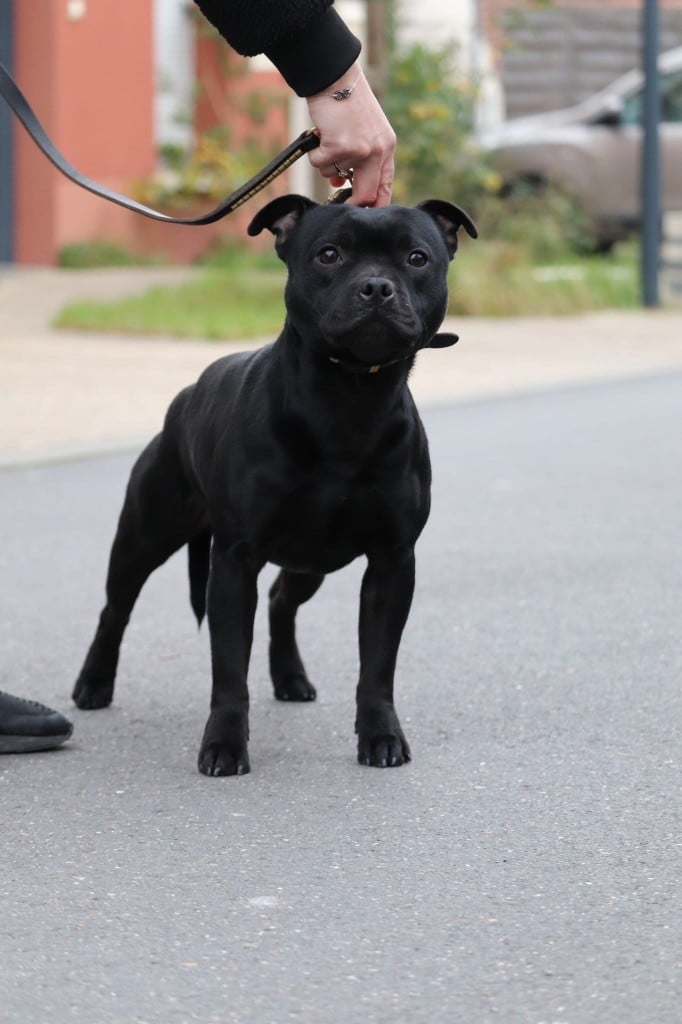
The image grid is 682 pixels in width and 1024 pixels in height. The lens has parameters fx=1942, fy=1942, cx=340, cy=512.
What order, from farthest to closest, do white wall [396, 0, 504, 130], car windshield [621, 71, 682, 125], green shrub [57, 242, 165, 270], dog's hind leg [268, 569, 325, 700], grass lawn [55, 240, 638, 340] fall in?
car windshield [621, 71, 682, 125]
white wall [396, 0, 504, 130]
green shrub [57, 242, 165, 270]
grass lawn [55, 240, 638, 340]
dog's hind leg [268, 569, 325, 700]

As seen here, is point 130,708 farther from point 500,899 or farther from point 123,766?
point 500,899

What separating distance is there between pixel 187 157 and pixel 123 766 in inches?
628

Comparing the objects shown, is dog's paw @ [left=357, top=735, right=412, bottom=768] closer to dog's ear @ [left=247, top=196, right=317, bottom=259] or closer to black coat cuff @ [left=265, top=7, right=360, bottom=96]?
dog's ear @ [left=247, top=196, right=317, bottom=259]

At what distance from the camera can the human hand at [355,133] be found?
147 inches

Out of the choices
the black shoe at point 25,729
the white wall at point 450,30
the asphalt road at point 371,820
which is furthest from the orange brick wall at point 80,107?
the black shoe at point 25,729

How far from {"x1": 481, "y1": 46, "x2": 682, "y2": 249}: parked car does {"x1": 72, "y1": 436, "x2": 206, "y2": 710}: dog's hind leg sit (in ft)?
50.2

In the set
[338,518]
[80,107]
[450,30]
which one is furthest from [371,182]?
[450,30]

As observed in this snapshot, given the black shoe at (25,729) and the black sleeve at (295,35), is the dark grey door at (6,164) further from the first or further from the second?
the black sleeve at (295,35)

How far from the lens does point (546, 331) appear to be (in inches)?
586

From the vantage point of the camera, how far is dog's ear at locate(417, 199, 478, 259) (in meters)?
3.91

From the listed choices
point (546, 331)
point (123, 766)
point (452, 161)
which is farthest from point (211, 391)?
point (452, 161)

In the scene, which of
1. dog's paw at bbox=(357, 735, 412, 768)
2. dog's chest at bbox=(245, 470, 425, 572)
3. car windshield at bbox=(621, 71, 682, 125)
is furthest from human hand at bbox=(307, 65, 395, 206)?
car windshield at bbox=(621, 71, 682, 125)

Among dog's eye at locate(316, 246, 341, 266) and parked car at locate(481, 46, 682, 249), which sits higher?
dog's eye at locate(316, 246, 341, 266)

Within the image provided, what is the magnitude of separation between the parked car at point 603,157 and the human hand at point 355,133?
15806 mm
